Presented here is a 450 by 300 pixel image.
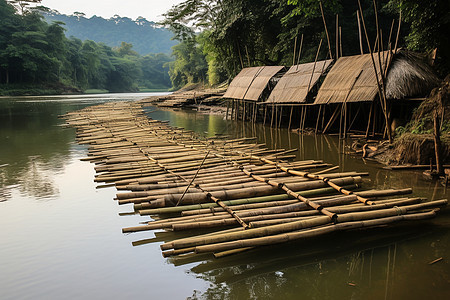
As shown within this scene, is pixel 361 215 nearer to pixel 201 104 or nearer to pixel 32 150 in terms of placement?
pixel 32 150

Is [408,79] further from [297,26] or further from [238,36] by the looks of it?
[238,36]

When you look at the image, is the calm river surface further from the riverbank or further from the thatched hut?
the thatched hut

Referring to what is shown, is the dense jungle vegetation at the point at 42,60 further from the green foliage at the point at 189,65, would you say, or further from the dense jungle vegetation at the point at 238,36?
the green foliage at the point at 189,65

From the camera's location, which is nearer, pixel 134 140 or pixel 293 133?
pixel 134 140

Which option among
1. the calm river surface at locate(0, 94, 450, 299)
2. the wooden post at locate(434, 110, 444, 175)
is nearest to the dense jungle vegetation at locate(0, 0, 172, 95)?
the calm river surface at locate(0, 94, 450, 299)

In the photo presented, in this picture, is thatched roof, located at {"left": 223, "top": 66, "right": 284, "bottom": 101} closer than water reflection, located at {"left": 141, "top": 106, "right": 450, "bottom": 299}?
No

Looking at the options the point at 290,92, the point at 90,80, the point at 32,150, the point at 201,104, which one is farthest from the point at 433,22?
the point at 90,80

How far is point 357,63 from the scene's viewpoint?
31.7ft

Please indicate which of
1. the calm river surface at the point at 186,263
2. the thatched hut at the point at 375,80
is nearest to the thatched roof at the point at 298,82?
the thatched hut at the point at 375,80

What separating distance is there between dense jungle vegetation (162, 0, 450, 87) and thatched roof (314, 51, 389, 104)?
110 cm

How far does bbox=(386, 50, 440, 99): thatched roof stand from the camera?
330 inches

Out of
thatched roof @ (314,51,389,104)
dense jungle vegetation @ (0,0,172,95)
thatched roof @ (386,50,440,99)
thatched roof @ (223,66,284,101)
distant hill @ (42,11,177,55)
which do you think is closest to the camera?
thatched roof @ (386,50,440,99)

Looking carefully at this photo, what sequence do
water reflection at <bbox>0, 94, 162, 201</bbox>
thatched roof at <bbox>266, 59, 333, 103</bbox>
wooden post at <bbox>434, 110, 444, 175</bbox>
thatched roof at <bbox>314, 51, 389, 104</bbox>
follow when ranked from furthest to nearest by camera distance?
thatched roof at <bbox>266, 59, 333, 103</bbox>, thatched roof at <bbox>314, 51, 389, 104</bbox>, water reflection at <bbox>0, 94, 162, 201</bbox>, wooden post at <bbox>434, 110, 444, 175</bbox>

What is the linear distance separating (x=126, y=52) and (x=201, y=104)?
260ft
